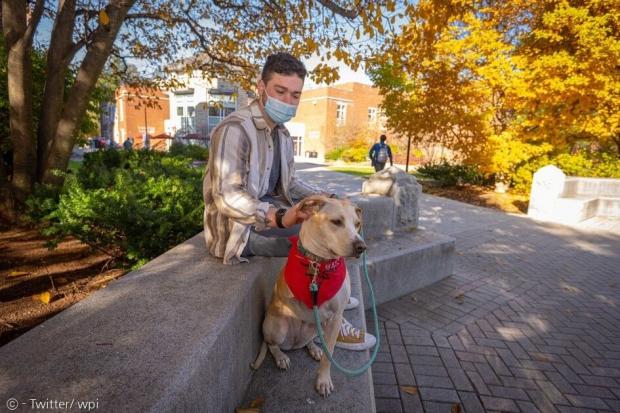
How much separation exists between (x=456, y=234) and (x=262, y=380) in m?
7.43

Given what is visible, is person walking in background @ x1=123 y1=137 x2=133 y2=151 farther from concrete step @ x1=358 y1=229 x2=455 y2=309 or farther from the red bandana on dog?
the red bandana on dog

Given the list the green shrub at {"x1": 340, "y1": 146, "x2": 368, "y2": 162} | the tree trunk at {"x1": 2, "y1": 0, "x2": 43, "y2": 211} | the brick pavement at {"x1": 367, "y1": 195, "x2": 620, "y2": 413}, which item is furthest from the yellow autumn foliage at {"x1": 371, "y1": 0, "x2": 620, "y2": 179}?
the green shrub at {"x1": 340, "y1": 146, "x2": 368, "y2": 162}

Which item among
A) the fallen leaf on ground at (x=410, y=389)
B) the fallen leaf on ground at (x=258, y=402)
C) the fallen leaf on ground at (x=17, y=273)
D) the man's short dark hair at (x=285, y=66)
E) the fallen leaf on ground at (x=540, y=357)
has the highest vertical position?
the man's short dark hair at (x=285, y=66)

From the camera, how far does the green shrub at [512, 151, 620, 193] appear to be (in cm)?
1316

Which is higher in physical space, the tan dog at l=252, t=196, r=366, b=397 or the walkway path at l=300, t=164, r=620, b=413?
the tan dog at l=252, t=196, r=366, b=397

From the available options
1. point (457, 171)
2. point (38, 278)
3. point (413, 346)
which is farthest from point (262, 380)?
point (457, 171)

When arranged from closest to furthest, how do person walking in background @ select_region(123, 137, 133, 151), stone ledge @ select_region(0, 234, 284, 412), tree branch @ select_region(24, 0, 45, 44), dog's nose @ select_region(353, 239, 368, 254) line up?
stone ledge @ select_region(0, 234, 284, 412) < dog's nose @ select_region(353, 239, 368, 254) < tree branch @ select_region(24, 0, 45, 44) < person walking in background @ select_region(123, 137, 133, 151)

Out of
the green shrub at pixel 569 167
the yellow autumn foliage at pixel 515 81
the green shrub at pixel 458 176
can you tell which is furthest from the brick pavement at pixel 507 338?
the green shrub at pixel 458 176

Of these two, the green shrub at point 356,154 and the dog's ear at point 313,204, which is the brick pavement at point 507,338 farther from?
the green shrub at point 356,154

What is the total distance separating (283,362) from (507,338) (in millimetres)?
2917

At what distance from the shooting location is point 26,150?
5742 millimetres

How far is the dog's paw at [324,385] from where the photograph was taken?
2076 millimetres

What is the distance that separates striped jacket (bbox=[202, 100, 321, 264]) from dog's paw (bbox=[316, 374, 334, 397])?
970 millimetres

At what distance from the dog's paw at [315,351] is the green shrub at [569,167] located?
545 inches
